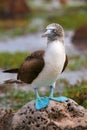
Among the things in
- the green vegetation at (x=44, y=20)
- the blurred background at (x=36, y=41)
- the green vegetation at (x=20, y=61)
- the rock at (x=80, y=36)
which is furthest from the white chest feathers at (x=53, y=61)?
the green vegetation at (x=44, y=20)

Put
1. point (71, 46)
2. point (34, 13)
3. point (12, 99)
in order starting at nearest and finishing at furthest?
point (12, 99) → point (71, 46) → point (34, 13)

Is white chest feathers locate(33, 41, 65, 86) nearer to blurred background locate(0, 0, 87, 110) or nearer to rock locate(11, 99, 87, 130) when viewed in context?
rock locate(11, 99, 87, 130)

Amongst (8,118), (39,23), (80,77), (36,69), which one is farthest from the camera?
(39,23)

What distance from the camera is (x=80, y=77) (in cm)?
1488

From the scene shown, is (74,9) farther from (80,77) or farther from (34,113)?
(34,113)

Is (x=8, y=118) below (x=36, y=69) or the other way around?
below

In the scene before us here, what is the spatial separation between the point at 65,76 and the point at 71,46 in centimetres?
637

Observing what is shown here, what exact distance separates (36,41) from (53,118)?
591 inches

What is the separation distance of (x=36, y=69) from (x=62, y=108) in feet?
2.51

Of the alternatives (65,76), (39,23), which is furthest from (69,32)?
(65,76)

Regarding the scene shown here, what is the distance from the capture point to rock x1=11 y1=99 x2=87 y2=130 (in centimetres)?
784

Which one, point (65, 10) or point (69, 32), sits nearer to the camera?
point (69, 32)

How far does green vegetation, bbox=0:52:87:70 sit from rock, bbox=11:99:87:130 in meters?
7.92

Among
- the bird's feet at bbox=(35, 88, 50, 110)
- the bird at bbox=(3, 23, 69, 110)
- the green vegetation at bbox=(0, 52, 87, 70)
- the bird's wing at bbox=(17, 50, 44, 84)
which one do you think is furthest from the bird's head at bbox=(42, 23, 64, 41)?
the green vegetation at bbox=(0, 52, 87, 70)
